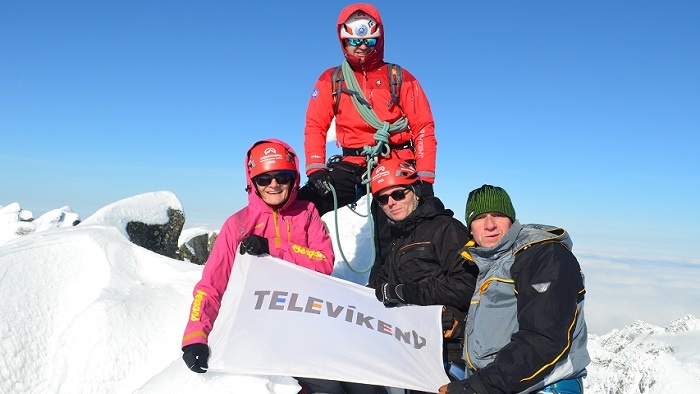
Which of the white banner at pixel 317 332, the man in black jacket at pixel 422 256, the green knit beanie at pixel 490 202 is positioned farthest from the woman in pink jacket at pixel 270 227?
the green knit beanie at pixel 490 202

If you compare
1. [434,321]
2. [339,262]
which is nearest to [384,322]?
[434,321]

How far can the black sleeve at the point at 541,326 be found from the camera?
9.21 ft

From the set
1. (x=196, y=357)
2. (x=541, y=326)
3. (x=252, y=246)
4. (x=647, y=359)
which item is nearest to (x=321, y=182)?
(x=252, y=246)

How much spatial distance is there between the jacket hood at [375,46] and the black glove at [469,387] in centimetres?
342

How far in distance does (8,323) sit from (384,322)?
10.5 ft

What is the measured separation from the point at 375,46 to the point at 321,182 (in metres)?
1.57

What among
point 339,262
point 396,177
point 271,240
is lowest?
point 339,262

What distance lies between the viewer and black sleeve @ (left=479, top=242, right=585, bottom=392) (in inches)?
110

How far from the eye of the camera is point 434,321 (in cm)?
359

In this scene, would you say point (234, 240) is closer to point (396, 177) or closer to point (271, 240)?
point (271, 240)

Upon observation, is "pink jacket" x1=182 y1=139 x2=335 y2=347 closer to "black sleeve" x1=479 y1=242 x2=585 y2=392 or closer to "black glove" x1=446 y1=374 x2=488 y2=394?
"black glove" x1=446 y1=374 x2=488 y2=394

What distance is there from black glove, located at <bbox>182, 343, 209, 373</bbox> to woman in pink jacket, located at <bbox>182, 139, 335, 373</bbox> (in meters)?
0.46

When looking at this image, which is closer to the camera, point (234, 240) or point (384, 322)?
point (384, 322)

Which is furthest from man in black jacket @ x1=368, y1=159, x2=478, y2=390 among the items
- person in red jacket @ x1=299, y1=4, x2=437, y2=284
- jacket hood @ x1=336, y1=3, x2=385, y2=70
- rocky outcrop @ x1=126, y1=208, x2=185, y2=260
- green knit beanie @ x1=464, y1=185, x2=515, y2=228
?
rocky outcrop @ x1=126, y1=208, x2=185, y2=260
